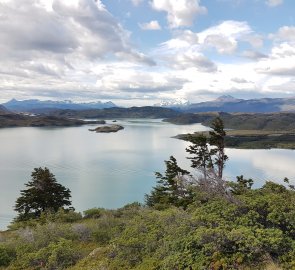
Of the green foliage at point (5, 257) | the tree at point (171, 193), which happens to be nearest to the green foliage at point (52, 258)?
the green foliage at point (5, 257)

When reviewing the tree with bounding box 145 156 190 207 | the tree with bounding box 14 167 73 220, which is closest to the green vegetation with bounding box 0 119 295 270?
the tree with bounding box 145 156 190 207

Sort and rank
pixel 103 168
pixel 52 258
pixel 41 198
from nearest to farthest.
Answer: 1. pixel 52 258
2. pixel 41 198
3. pixel 103 168

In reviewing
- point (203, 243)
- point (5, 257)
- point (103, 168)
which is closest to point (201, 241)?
point (203, 243)

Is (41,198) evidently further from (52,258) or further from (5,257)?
(52,258)

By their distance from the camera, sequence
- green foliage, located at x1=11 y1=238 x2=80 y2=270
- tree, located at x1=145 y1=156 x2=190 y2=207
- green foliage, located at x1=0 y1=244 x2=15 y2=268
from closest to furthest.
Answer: green foliage, located at x1=11 y1=238 x2=80 y2=270
green foliage, located at x1=0 y1=244 x2=15 y2=268
tree, located at x1=145 y1=156 x2=190 y2=207

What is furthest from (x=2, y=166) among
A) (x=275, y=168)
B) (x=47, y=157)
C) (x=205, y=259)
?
(x=205, y=259)

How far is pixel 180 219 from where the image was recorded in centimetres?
1597

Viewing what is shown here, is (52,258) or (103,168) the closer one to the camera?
(52,258)

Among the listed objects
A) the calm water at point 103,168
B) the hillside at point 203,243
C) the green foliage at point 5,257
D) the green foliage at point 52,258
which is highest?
the hillside at point 203,243

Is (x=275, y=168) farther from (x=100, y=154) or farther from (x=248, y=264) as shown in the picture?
(x=248, y=264)

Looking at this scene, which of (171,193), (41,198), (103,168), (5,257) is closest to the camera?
(5,257)

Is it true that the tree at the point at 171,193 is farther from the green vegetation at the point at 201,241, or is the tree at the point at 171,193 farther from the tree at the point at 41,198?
the green vegetation at the point at 201,241

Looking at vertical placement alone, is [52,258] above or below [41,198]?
above

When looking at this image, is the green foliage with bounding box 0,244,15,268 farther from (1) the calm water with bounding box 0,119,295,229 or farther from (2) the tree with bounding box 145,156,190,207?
(1) the calm water with bounding box 0,119,295,229
